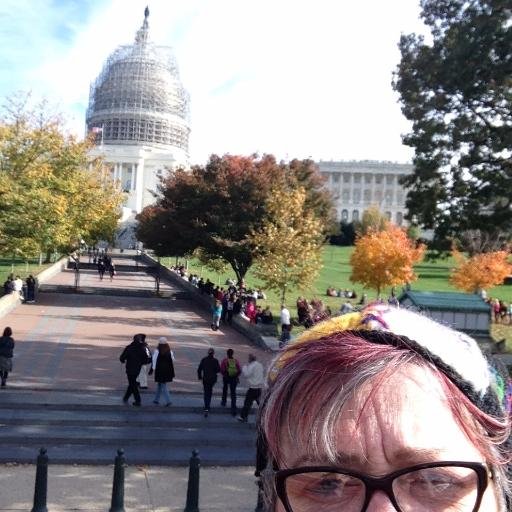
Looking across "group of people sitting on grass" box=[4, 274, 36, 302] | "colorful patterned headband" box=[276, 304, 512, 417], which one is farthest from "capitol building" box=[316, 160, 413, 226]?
"colorful patterned headband" box=[276, 304, 512, 417]

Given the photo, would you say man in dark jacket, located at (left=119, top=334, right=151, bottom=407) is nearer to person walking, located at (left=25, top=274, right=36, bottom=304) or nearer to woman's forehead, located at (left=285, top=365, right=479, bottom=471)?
woman's forehead, located at (left=285, top=365, right=479, bottom=471)

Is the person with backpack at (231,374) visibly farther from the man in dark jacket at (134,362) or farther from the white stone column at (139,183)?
the white stone column at (139,183)

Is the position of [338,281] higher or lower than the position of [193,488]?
higher

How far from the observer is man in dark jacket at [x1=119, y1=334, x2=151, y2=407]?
35.8 feet

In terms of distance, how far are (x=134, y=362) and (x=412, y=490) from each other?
10248mm

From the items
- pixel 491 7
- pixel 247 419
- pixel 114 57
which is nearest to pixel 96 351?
pixel 247 419

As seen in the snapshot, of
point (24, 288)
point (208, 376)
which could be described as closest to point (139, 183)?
point (24, 288)

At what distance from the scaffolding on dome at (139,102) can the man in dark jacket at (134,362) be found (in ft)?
322

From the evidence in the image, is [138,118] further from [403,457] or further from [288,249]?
[403,457]

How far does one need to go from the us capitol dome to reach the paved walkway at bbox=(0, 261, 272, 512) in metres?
76.6

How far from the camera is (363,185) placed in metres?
118

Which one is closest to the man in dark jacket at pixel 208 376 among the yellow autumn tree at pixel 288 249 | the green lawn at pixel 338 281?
the yellow autumn tree at pixel 288 249

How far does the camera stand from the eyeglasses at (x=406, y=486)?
1127 millimetres

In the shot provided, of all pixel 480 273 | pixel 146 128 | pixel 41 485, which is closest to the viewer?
pixel 41 485
